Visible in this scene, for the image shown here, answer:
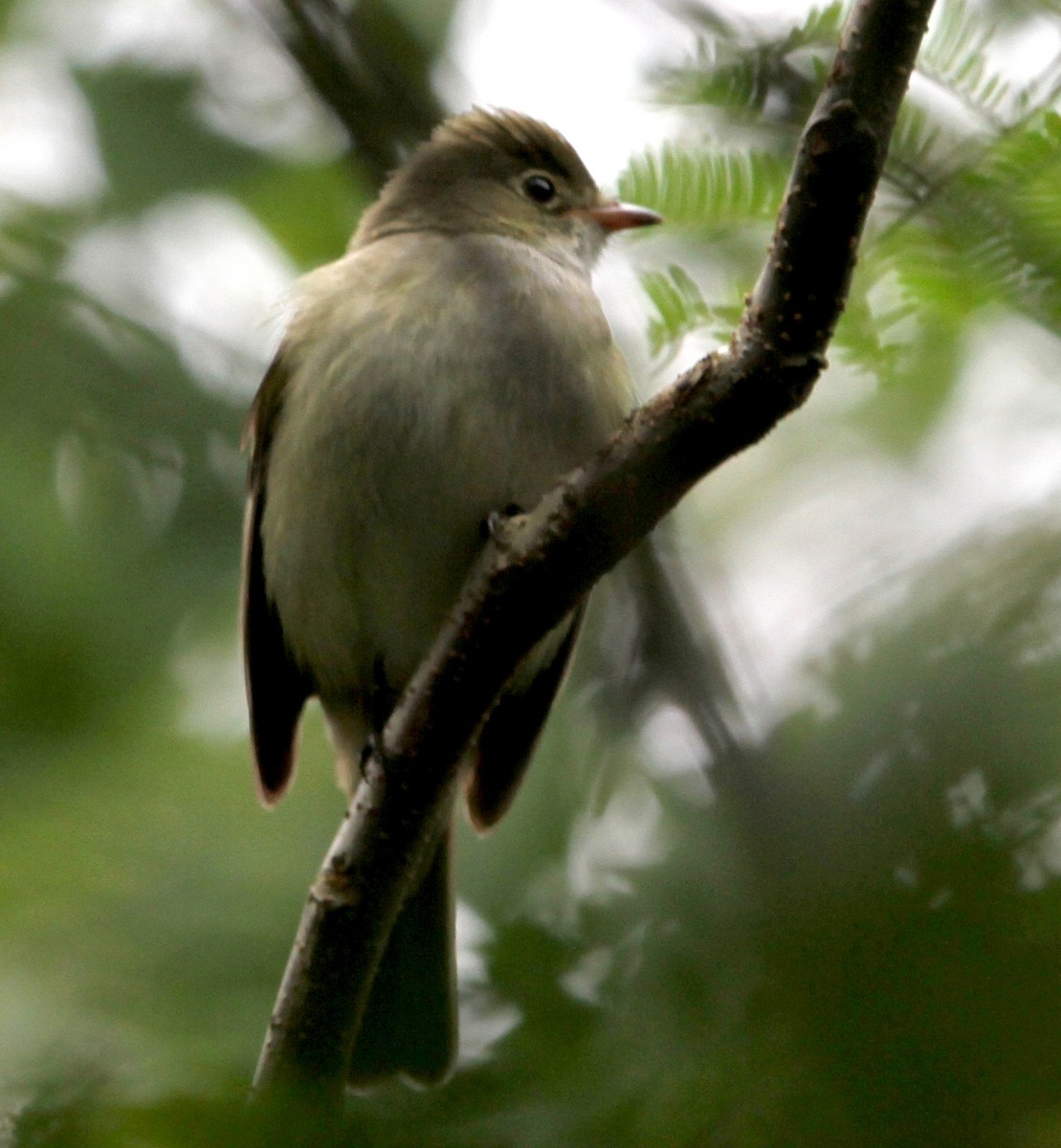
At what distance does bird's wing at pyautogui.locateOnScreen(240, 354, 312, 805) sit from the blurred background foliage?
0.34ft

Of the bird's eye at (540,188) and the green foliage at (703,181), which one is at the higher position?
the green foliage at (703,181)

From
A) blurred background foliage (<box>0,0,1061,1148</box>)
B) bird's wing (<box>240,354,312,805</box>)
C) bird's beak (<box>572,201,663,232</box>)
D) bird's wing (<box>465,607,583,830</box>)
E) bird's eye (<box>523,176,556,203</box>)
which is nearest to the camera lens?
blurred background foliage (<box>0,0,1061,1148</box>)

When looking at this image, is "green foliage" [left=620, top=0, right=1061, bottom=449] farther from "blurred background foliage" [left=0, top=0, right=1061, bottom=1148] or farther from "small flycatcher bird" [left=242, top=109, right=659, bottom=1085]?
"small flycatcher bird" [left=242, top=109, right=659, bottom=1085]

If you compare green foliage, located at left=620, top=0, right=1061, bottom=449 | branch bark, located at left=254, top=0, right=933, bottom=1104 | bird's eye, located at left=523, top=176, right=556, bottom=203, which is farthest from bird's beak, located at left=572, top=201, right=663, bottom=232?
branch bark, located at left=254, top=0, right=933, bottom=1104

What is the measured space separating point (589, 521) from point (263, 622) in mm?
2068

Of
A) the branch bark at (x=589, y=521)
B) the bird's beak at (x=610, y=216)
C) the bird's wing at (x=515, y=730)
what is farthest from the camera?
the bird's wing at (x=515, y=730)

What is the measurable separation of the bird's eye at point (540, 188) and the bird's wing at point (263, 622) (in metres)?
1.29

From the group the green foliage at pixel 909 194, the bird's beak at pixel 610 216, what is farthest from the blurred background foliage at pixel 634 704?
the bird's beak at pixel 610 216

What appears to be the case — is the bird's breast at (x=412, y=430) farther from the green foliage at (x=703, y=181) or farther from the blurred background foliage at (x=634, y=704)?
the green foliage at (x=703, y=181)

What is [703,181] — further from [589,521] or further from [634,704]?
[634,704]

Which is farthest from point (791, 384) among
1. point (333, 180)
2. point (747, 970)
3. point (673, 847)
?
point (333, 180)

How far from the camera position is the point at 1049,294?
1788mm

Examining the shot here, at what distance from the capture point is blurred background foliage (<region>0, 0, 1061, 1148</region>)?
28.9 inches

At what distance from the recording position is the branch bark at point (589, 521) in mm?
1943
